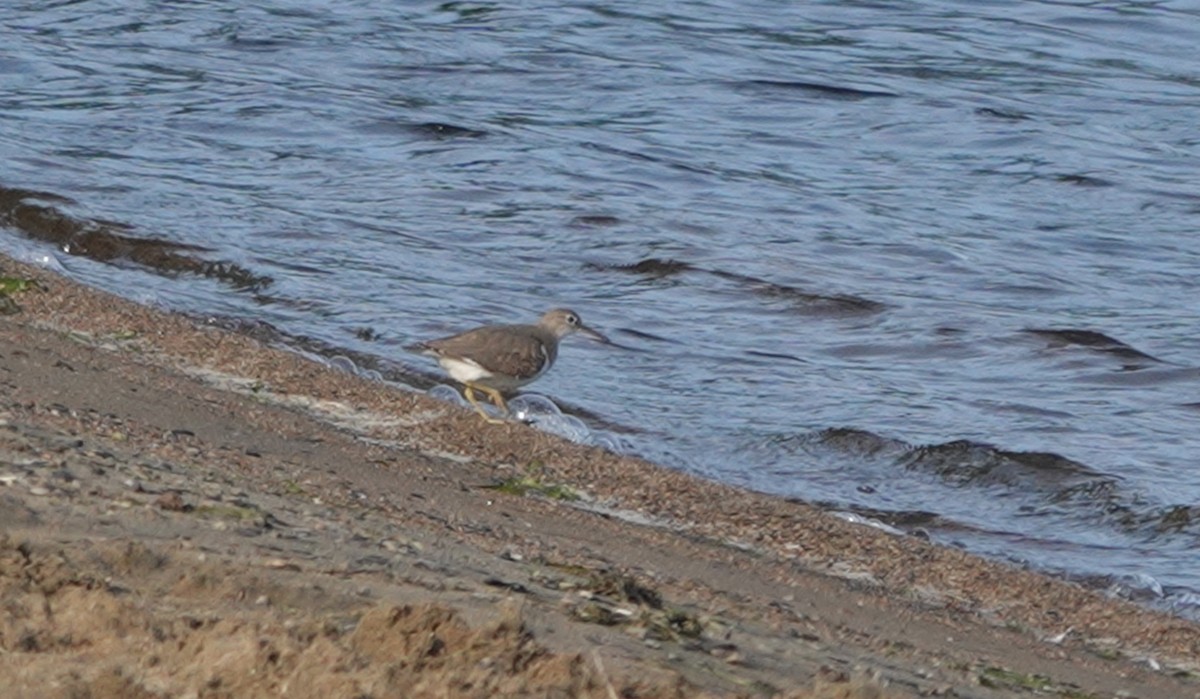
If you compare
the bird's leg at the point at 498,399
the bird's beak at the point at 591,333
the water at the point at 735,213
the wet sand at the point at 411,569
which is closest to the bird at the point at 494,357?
the bird's leg at the point at 498,399

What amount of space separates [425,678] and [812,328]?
24.3ft

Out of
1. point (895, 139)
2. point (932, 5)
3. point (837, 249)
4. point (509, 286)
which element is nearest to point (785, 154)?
point (895, 139)

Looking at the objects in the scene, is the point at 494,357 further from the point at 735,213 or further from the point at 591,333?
the point at 735,213

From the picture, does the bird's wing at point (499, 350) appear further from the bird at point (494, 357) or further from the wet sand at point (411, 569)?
the wet sand at point (411, 569)

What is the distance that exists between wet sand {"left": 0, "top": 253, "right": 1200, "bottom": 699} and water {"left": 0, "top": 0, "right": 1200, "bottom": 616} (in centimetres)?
112

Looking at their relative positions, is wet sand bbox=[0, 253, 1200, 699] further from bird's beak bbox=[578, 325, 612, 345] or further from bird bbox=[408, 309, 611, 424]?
bird's beak bbox=[578, 325, 612, 345]

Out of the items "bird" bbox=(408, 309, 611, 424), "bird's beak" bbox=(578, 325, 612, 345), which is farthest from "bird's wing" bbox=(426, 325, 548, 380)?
"bird's beak" bbox=(578, 325, 612, 345)

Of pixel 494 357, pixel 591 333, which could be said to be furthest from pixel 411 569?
pixel 591 333

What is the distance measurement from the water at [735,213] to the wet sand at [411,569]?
112 centimetres

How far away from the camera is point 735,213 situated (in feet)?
42.8

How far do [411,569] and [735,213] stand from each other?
8.60m

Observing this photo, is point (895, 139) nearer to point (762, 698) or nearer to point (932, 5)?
point (932, 5)

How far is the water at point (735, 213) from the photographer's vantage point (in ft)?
29.7

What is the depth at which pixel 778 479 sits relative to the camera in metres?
8.66
